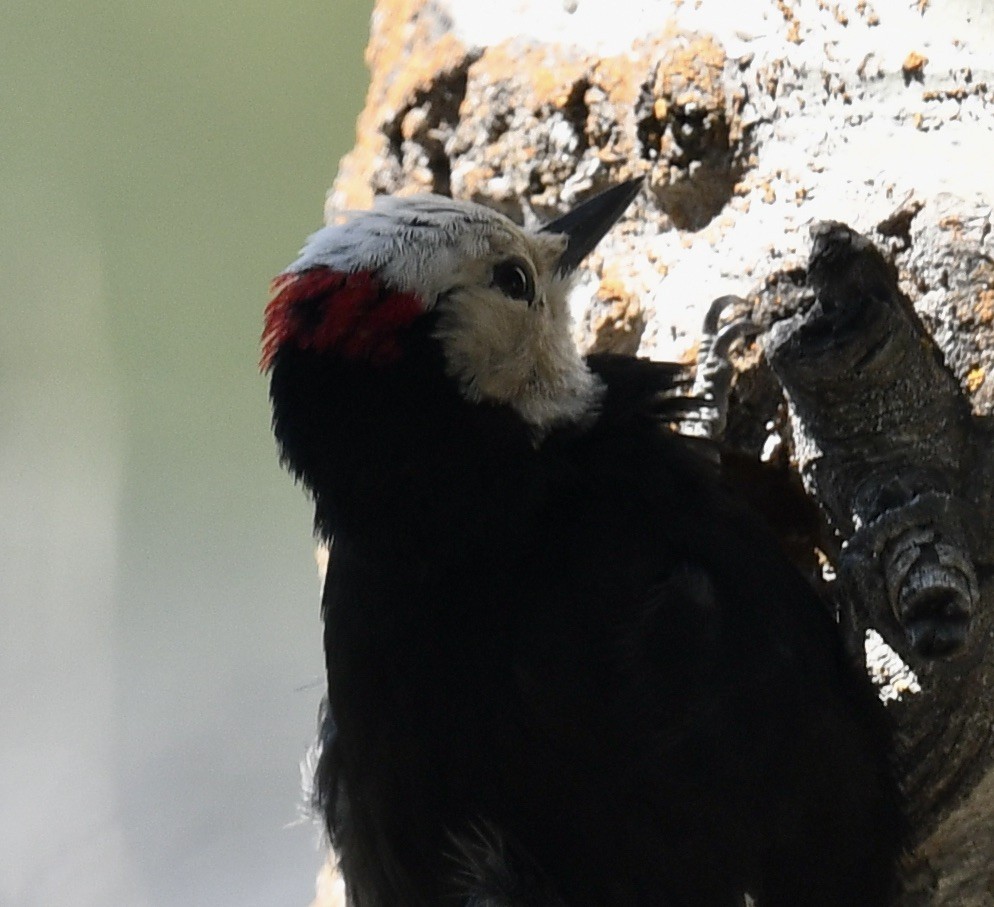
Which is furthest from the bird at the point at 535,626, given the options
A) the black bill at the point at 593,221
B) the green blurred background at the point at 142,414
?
the green blurred background at the point at 142,414

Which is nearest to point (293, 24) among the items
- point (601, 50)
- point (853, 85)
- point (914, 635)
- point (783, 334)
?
point (601, 50)

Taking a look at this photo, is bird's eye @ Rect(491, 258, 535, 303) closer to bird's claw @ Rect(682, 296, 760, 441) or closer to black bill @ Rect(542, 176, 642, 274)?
black bill @ Rect(542, 176, 642, 274)

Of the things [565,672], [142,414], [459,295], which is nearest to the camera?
[565,672]

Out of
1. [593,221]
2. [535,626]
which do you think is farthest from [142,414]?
[535,626]

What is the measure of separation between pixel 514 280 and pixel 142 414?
252 cm

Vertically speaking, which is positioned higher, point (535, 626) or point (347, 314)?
point (347, 314)

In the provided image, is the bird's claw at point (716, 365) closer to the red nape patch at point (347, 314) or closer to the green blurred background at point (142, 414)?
the red nape patch at point (347, 314)

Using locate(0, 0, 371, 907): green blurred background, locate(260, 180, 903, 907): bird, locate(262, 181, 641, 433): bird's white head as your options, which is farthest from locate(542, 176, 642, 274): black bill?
locate(0, 0, 371, 907): green blurred background

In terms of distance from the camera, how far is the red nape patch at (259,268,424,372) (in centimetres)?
145

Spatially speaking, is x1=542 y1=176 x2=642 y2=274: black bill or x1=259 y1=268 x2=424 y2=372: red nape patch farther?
x1=542 y1=176 x2=642 y2=274: black bill

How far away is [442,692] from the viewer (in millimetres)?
1407

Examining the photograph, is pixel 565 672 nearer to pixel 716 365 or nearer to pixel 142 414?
pixel 716 365

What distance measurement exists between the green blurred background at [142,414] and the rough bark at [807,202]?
69.0 inches

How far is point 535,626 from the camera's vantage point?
4.60 feet
